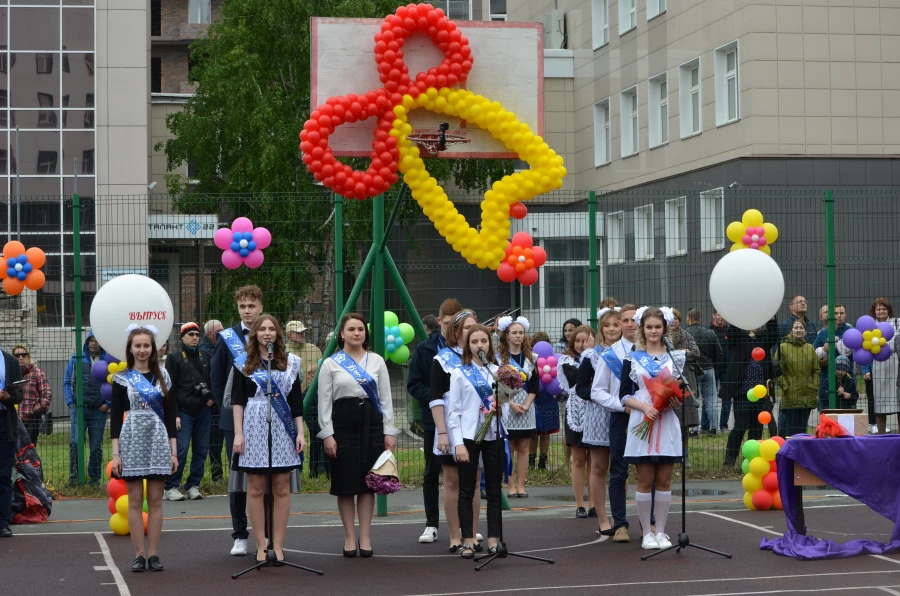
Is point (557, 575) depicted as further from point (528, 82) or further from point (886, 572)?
point (528, 82)

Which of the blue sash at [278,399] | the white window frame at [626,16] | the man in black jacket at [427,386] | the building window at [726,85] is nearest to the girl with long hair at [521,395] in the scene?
the man in black jacket at [427,386]

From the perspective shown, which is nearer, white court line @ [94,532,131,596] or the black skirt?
white court line @ [94,532,131,596]

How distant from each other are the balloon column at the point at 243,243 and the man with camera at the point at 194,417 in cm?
122

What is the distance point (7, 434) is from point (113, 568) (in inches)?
90.9

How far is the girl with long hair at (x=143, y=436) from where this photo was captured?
29.7 feet

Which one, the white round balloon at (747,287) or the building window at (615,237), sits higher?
the building window at (615,237)

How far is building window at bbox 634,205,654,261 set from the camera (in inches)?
586

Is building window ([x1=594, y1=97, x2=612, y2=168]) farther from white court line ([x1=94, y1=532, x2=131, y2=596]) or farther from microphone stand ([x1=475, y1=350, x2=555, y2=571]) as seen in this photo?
microphone stand ([x1=475, y1=350, x2=555, y2=571])

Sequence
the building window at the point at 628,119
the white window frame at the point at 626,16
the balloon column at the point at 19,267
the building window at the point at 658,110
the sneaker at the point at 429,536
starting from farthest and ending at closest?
the building window at the point at 628,119, the white window frame at the point at 626,16, the building window at the point at 658,110, the balloon column at the point at 19,267, the sneaker at the point at 429,536

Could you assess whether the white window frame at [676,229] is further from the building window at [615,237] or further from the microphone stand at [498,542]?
the microphone stand at [498,542]

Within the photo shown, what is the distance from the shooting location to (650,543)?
953cm

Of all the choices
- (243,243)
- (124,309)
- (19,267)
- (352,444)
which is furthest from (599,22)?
(352,444)

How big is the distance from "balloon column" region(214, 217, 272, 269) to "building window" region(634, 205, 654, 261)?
4.77 m

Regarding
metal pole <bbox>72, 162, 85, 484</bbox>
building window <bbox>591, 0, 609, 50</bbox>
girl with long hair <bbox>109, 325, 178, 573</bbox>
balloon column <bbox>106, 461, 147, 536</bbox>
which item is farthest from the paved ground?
building window <bbox>591, 0, 609, 50</bbox>
